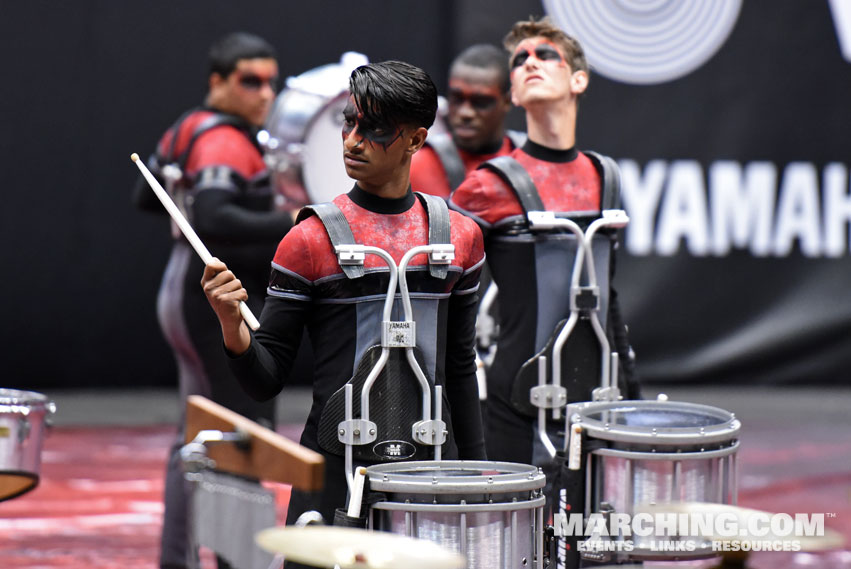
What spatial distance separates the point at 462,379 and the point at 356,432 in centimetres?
32

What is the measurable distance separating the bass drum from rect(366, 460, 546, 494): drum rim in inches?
102

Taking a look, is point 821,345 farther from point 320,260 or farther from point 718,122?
point 320,260

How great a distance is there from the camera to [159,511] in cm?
564

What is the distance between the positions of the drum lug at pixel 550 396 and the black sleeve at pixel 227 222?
1337 mm

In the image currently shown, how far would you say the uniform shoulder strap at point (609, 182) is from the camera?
373cm

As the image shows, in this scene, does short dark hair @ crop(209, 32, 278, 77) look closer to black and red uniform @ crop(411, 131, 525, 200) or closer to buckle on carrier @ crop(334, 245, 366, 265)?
black and red uniform @ crop(411, 131, 525, 200)

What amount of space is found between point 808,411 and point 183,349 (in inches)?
179

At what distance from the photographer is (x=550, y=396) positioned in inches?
141

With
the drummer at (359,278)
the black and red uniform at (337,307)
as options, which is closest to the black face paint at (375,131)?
the drummer at (359,278)

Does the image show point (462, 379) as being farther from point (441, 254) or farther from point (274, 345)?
point (274, 345)

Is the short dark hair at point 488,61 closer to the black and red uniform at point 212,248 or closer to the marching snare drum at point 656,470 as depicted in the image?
the black and red uniform at point 212,248

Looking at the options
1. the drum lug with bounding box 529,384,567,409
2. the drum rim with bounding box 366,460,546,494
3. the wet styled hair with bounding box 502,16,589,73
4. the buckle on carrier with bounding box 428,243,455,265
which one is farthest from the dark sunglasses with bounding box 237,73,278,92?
the drum rim with bounding box 366,460,546,494

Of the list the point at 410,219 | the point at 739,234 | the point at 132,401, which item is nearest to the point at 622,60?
the point at 739,234

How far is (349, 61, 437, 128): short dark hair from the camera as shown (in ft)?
9.15
